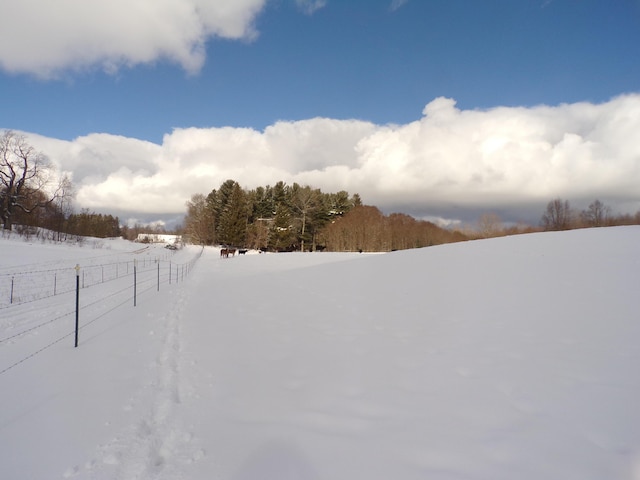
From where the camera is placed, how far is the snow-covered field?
2.98 metres

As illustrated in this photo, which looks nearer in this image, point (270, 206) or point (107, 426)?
point (107, 426)

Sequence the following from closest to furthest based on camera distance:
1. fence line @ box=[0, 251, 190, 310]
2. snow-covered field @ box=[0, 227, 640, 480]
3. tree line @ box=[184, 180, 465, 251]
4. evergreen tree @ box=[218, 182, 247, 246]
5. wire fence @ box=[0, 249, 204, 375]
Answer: snow-covered field @ box=[0, 227, 640, 480] → wire fence @ box=[0, 249, 204, 375] → fence line @ box=[0, 251, 190, 310] → tree line @ box=[184, 180, 465, 251] → evergreen tree @ box=[218, 182, 247, 246]

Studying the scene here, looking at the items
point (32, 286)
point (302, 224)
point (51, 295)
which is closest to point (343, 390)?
point (51, 295)

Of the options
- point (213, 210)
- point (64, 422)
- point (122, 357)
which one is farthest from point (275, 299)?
point (213, 210)

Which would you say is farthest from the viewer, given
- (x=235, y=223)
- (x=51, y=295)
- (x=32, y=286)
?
(x=235, y=223)

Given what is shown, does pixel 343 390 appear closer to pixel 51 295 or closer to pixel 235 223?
pixel 51 295

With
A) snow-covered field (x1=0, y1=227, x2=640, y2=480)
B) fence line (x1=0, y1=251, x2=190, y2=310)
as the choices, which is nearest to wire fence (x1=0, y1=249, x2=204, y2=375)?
fence line (x1=0, y1=251, x2=190, y2=310)

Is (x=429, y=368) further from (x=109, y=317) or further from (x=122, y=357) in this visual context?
(x=109, y=317)

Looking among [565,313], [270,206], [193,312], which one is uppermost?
[270,206]

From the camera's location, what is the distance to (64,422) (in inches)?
142

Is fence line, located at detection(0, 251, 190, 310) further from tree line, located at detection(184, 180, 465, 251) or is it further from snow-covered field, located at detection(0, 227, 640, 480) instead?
tree line, located at detection(184, 180, 465, 251)

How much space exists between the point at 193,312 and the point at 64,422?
21.1ft

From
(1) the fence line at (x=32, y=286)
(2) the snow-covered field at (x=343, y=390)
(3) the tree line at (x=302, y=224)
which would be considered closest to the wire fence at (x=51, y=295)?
(1) the fence line at (x=32, y=286)

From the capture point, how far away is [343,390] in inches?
177
